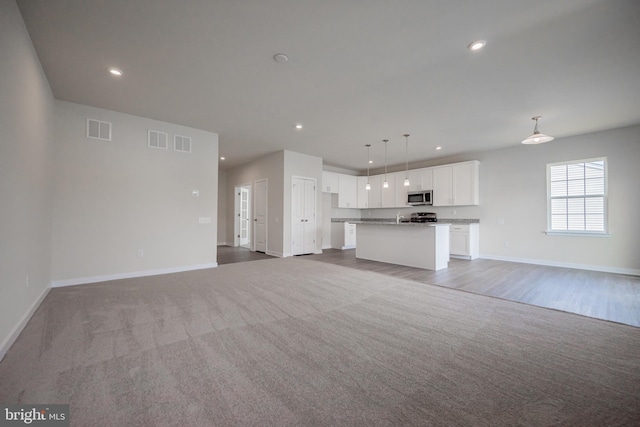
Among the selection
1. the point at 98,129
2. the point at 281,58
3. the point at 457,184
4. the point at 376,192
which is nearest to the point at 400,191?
the point at 376,192

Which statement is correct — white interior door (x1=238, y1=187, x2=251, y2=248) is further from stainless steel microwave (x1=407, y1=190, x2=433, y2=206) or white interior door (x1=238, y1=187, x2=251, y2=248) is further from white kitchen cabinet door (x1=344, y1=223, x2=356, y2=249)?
stainless steel microwave (x1=407, y1=190, x2=433, y2=206)

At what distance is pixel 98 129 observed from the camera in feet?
14.0

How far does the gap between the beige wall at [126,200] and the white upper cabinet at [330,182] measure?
3.80 metres

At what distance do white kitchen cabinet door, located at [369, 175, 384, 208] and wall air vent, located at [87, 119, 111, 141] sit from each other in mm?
7431

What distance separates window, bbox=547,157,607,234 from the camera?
17.3 feet

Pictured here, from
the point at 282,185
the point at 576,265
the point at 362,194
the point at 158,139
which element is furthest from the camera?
the point at 362,194

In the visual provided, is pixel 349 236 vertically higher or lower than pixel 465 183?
lower

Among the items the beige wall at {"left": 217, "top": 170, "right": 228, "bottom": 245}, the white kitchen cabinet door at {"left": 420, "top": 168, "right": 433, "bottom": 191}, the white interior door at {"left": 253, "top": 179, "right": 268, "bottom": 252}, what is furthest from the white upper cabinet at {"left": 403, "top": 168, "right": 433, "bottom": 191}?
the beige wall at {"left": 217, "top": 170, "right": 228, "bottom": 245}

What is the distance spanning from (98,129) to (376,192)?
301 inches

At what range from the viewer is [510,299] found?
134 inches

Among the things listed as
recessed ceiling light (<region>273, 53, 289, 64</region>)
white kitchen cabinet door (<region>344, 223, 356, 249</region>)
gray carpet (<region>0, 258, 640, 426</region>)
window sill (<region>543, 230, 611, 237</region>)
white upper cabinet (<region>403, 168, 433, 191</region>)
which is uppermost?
recessed ceiling light (<region>273, 53, 289, 64</region>)

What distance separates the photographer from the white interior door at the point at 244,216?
29.6 ft

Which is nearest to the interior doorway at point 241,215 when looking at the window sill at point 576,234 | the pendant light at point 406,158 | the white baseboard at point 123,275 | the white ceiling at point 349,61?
the white baseboard at point 123,275

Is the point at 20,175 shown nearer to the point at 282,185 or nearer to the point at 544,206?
the point at 282,185
